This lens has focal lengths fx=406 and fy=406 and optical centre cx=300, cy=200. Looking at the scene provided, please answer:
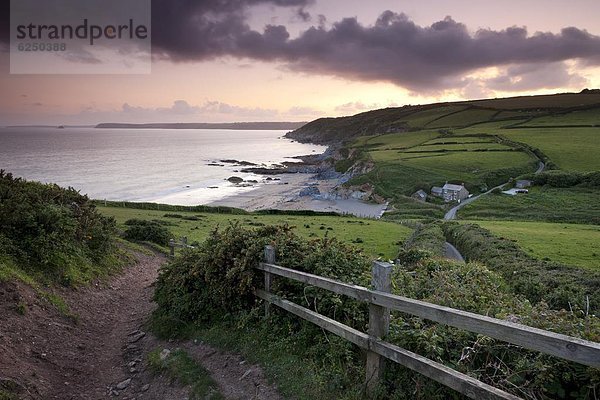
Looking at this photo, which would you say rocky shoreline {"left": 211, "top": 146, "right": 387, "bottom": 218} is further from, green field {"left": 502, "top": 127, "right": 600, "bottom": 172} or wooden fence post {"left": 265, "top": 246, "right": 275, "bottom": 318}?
wooden fence post {"left": 265, "top": 246, "right": 275, "bottom": 318}

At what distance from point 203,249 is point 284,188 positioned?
3481 inches

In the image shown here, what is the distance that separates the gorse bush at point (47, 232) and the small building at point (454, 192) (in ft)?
244

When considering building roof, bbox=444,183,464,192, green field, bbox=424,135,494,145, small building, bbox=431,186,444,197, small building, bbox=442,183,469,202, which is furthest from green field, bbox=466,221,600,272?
green field, bbox=424,135,494,145

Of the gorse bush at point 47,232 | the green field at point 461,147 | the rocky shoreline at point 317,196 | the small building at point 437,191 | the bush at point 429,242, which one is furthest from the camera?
the green field at point 461,147

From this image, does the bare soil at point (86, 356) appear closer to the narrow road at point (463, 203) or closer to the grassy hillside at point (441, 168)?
the narrow road at point (463, 203)

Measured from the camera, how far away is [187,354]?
27.1ft

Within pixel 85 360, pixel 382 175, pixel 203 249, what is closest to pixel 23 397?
pixel 85 360

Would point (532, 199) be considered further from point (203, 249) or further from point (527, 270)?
point (203, 249)

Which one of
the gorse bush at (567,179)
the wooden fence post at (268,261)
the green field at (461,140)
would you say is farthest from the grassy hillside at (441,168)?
the wooden fence post at (268,261)

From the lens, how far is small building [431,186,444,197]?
82.3 m

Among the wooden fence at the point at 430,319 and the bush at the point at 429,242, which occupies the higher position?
the wooden fence at the point at 430,319

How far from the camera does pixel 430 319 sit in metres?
4.93

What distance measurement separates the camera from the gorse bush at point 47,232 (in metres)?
11.7

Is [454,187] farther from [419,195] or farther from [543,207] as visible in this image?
[543,207]
